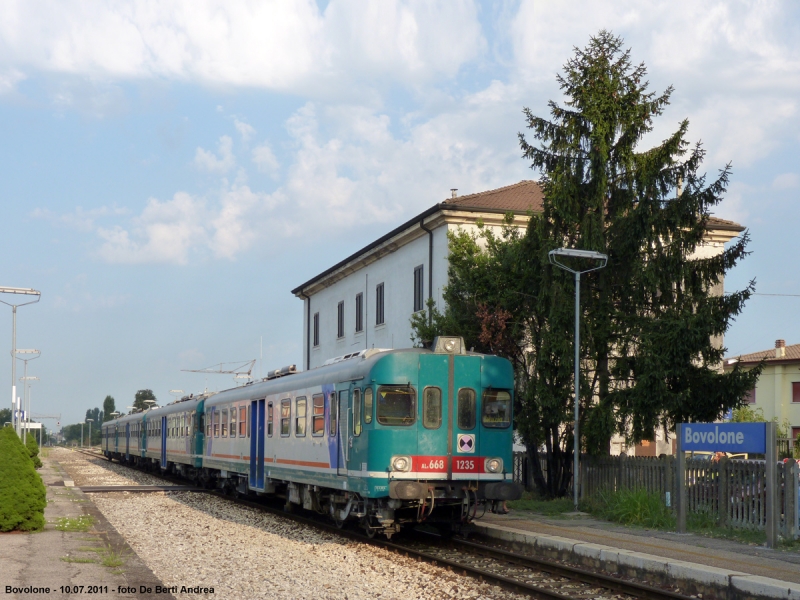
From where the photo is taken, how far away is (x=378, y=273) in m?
38.8

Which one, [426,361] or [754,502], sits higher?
[426,361]

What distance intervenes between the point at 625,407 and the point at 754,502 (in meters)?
4.63

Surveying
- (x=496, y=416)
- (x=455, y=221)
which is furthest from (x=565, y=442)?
(x=455, y=221)

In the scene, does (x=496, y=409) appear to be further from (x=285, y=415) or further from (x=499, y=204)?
(x=499, y=204)

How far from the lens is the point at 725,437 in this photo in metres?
14.7

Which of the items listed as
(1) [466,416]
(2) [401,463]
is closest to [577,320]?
(1) [466,416]

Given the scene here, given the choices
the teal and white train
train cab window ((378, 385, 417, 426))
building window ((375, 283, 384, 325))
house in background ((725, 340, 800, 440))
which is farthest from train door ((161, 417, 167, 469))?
house in background ((725, 340, 800, 440))

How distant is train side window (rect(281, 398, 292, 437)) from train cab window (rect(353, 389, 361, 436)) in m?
4.40

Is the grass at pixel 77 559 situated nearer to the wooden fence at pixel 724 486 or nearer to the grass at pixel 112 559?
the grass at pixel 112 559

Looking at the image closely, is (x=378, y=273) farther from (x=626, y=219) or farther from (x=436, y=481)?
(x=436, y=481)

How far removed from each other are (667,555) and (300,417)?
27.9ft

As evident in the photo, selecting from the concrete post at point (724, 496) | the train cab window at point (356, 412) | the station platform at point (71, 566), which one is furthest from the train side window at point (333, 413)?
the concrete post at point (724, 496)

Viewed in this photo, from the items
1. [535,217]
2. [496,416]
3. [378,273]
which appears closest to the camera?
[496,416]

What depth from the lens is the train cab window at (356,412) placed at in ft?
50.6
